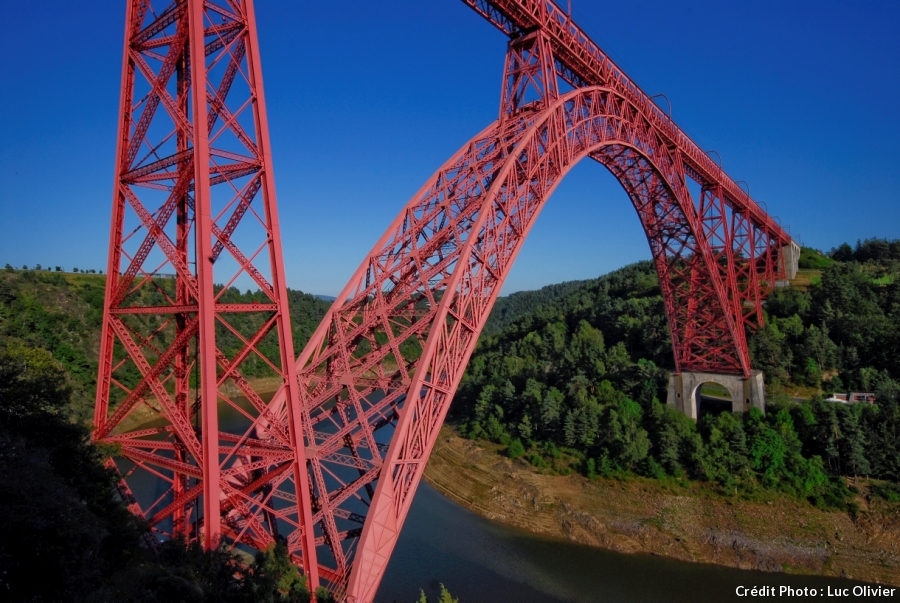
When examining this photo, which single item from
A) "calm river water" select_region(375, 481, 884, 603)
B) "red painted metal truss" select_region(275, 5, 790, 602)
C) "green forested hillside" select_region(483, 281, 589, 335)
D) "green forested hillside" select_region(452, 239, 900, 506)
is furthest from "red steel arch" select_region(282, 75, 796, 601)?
"green forested hillside" select_region(483, 281, 589, 335)

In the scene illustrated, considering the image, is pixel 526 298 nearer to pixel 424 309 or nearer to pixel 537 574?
pixel 537 574

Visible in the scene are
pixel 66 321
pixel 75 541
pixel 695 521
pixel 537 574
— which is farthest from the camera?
pixel 66 321

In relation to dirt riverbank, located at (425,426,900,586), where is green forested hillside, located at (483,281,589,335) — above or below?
above

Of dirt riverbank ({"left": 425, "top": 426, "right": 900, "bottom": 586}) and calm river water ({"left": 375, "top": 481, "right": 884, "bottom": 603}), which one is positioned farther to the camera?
dirt riverbank ({"left": 425, "top": 426, "right": 900, "bottom": 586})

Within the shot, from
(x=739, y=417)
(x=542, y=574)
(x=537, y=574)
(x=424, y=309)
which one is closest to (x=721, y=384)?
(x=739, y=417)

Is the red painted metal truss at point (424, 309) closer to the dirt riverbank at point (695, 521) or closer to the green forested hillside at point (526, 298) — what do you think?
the dirt riverbank at point (695, 521)

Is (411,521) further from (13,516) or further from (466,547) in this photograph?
(13,516)

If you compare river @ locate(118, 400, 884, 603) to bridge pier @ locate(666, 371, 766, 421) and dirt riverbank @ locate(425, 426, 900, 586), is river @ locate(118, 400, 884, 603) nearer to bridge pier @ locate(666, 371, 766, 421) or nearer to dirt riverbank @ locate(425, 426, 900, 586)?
dirt riverbank @ locate(425, 426, 900, 586)

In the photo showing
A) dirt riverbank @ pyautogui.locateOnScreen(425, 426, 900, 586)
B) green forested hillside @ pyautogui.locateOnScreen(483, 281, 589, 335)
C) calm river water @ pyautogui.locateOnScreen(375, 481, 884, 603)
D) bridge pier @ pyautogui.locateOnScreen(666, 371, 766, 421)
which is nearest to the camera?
calm river water @ pyautogui.locateOnScreen(375, 481, 884, 603)
